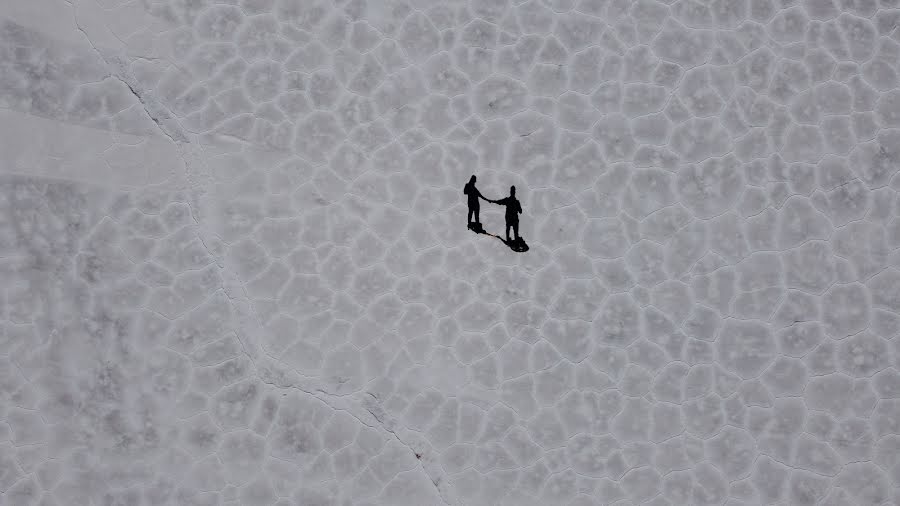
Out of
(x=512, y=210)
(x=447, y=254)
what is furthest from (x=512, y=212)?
(x=447, y=254)

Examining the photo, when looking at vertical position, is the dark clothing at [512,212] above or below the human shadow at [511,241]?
above

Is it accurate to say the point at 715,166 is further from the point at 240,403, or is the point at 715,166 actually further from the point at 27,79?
the point at 27,79

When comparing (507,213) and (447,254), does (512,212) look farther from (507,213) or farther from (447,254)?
(447,254)

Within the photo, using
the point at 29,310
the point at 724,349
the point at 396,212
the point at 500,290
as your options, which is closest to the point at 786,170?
the point at 724,349

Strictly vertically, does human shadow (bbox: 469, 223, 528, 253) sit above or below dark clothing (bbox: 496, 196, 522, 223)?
below

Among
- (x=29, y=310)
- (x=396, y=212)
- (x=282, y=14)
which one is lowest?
(x=29, y=310)
